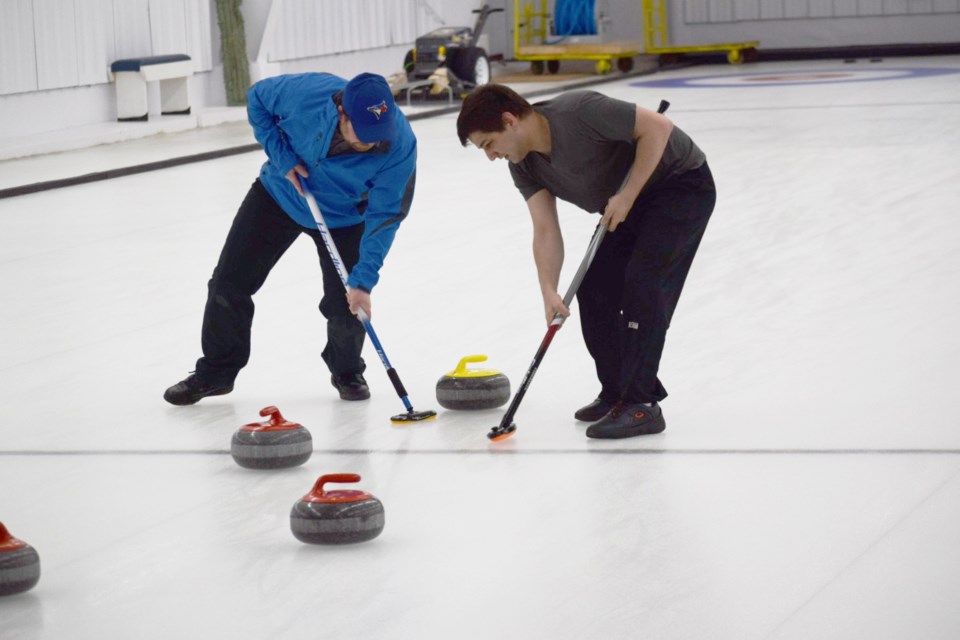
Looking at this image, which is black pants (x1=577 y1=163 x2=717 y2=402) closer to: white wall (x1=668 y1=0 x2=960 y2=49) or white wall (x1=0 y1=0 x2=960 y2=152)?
white wall (x1=0 y1=0 x2=960 y2=152)

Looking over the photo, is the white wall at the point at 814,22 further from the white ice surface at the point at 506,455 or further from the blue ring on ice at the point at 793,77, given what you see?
the white ice surface at the point at 506,455

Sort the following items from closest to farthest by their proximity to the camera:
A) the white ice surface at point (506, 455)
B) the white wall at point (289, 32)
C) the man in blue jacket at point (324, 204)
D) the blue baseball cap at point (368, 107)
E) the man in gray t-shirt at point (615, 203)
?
the white ice surface at point (506, 455)
the man in gray t-shirt at point (615, 203)
the blue baseball cap at point (368, 107)
the man in blue jacket at point (324, 204)
the white wall at point (289, 32)

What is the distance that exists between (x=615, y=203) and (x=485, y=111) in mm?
453

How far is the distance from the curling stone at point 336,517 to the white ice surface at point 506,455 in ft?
0.14

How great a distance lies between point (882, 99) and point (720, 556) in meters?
11.4

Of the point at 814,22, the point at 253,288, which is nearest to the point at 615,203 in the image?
the point at 253,288

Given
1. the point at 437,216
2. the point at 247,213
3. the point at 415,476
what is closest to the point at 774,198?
the point at 437,216

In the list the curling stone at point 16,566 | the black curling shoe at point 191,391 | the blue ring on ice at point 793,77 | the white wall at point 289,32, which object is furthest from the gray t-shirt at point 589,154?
the blue ring on ice at point 793,77

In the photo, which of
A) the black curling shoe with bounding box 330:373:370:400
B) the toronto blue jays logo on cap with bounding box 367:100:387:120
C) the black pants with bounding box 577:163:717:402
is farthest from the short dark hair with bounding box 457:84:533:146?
the black curling shoe with bounding box 330:373:370:400

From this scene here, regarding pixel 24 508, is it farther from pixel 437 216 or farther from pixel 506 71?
pixel 506 71

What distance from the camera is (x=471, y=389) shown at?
14.7ft

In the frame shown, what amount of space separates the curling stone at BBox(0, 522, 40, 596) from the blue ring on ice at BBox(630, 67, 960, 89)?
1416 cm

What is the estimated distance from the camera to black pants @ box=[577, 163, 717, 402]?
4.02m

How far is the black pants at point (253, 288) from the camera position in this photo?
15.3 ft
